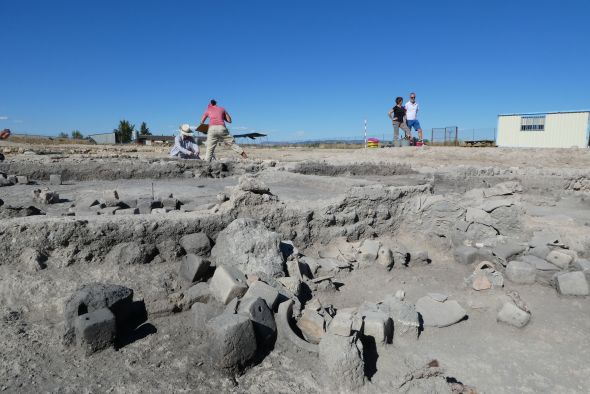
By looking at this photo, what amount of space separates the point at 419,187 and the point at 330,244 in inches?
58.6

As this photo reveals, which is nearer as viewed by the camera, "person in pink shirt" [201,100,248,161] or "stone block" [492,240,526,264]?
"stone block" [492,240,526,264]

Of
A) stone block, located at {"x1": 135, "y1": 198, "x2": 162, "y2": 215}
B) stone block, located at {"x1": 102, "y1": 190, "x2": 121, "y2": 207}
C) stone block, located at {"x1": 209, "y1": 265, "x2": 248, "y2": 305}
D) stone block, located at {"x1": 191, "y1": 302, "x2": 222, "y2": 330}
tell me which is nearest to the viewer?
stone block, located at {"x1": 191, "y1": 302, "x2": 222, "y2": 330}

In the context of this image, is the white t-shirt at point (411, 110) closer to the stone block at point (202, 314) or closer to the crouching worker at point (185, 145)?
the crouching worker at point (185, 145)

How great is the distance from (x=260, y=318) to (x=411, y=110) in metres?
11.1

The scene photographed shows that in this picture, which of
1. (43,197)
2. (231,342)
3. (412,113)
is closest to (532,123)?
(412,113)

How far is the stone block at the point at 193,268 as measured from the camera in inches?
129

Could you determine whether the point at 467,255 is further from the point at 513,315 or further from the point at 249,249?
the point at 249,249

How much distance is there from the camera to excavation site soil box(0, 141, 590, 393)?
2.35 metres

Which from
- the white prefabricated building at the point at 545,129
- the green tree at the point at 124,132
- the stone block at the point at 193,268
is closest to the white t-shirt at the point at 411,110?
the white prefabricated building at the point at 545,129

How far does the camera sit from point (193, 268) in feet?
10.8

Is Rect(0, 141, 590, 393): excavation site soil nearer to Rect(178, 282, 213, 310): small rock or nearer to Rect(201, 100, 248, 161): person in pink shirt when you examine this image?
Rect(178, 282, 213, 310): small rock

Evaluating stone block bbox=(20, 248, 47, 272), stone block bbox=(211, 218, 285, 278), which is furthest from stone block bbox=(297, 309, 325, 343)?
stone block bbox=(20, 248, 47, 272)

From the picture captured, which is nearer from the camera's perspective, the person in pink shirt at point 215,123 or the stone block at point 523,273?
the stone block at point 523,273

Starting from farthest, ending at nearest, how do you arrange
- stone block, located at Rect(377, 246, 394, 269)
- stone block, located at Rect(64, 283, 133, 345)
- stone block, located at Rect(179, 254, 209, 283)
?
1. stone block, located at Rect(377, 246, 394, 269)
2. stone block, located at Rect(179, 254, 209, 283)
3. stone block, located at Rect(64, 283, 133, 345)
